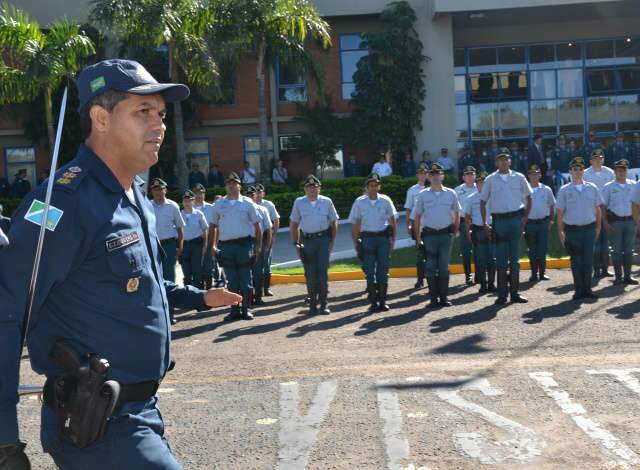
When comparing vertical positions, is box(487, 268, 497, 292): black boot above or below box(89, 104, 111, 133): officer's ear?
below

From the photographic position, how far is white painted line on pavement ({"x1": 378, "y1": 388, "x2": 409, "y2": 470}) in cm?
540

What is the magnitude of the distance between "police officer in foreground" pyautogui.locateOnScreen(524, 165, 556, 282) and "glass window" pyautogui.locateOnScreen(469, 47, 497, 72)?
1981 centimetres

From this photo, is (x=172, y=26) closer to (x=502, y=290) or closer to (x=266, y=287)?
(x=266, y=287)

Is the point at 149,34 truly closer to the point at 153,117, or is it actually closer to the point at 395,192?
the point at 395,192

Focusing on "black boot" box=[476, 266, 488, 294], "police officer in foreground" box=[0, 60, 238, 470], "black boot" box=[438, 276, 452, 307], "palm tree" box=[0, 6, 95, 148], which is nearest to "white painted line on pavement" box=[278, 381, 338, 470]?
"police officer in foreground" box=[0, 60, 238, 470]

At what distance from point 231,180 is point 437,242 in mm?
3249

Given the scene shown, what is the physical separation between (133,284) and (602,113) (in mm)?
34008

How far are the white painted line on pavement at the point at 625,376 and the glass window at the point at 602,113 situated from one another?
93.5ft

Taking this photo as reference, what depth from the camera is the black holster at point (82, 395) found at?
266 cm

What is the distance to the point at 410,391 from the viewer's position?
23.4ft

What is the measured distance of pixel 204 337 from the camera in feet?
35.0

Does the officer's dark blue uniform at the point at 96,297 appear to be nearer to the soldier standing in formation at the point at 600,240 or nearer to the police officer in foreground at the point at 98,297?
the police officer in foreground at the point at 98,297

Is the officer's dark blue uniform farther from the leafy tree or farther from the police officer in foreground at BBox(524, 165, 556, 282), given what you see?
the leafy tree


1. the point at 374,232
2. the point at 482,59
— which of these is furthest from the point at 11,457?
the point at 482,59
